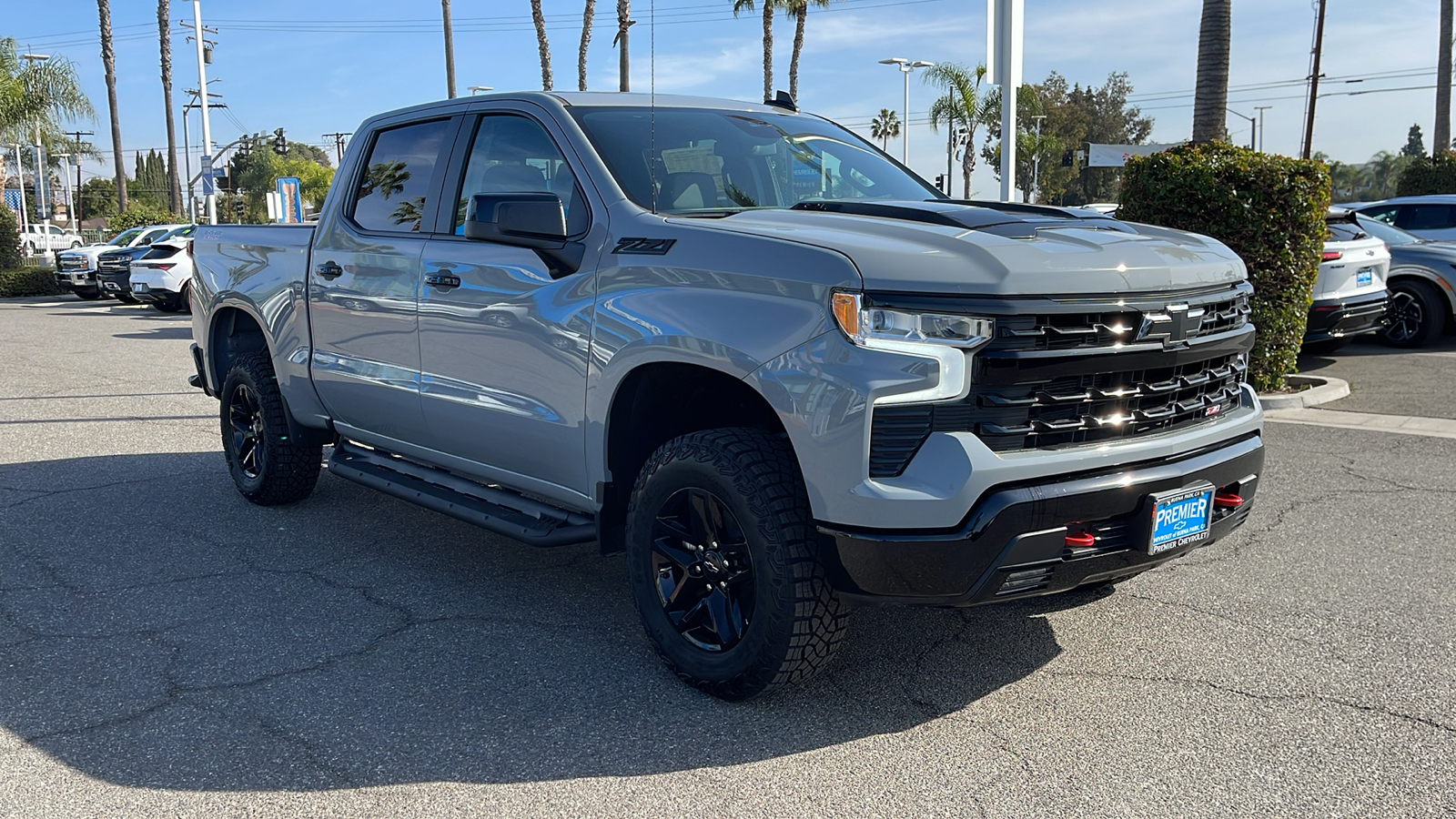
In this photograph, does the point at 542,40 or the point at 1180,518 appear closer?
the point at 1180,518

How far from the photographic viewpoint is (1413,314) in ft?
41.8

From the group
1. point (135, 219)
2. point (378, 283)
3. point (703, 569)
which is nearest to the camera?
point (703, 569)

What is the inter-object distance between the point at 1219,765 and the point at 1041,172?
75.1 metres

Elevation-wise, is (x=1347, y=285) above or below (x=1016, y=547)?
above

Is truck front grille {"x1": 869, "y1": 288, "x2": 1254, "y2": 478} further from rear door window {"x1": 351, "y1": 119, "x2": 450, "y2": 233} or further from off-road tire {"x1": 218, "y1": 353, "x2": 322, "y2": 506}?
off-road tire {"x1": 218, "y1": 353, "x2": 322, "y2": 506}

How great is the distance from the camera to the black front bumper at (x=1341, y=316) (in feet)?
35.1

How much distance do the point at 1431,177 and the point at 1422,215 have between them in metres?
11.5

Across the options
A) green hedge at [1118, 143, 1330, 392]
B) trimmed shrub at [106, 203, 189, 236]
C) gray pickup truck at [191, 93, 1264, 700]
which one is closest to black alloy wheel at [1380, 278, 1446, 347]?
green hedge at [1118, 143, 1330, 392]

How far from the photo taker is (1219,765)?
10.7 feet

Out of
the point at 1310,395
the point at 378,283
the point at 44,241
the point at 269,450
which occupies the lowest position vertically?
the point at 44,241

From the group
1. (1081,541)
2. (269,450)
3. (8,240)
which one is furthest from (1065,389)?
(8,240)

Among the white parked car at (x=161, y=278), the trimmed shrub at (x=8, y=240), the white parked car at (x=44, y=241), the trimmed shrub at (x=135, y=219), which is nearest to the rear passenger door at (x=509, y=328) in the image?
the white parked car at (x=161, y=278)

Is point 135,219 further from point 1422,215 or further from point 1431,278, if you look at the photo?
point 1431,278

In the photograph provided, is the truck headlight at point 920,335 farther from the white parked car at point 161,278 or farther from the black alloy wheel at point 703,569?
the white parked car at point 161,278
